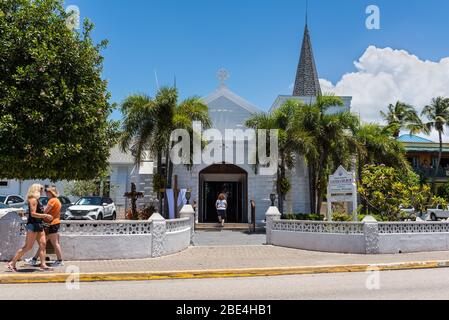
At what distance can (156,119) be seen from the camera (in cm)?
1970

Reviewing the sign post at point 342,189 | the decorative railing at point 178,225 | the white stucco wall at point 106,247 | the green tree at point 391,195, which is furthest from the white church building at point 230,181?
the white stucco wall at point 106,247

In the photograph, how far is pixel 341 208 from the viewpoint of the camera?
20.3 metres

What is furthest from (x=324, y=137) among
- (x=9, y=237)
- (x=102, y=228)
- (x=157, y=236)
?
(x=9, y=237)

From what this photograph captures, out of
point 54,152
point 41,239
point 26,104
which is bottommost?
point 41,239

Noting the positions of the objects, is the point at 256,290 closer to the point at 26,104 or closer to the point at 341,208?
the point at 26,104

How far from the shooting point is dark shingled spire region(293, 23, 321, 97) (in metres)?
33.1

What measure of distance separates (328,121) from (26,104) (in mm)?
13860

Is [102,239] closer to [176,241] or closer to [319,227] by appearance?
[176,241]

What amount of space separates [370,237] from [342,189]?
2462 millimetres

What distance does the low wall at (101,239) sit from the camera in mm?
10461

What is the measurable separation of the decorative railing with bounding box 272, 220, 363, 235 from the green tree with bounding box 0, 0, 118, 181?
257 inches
